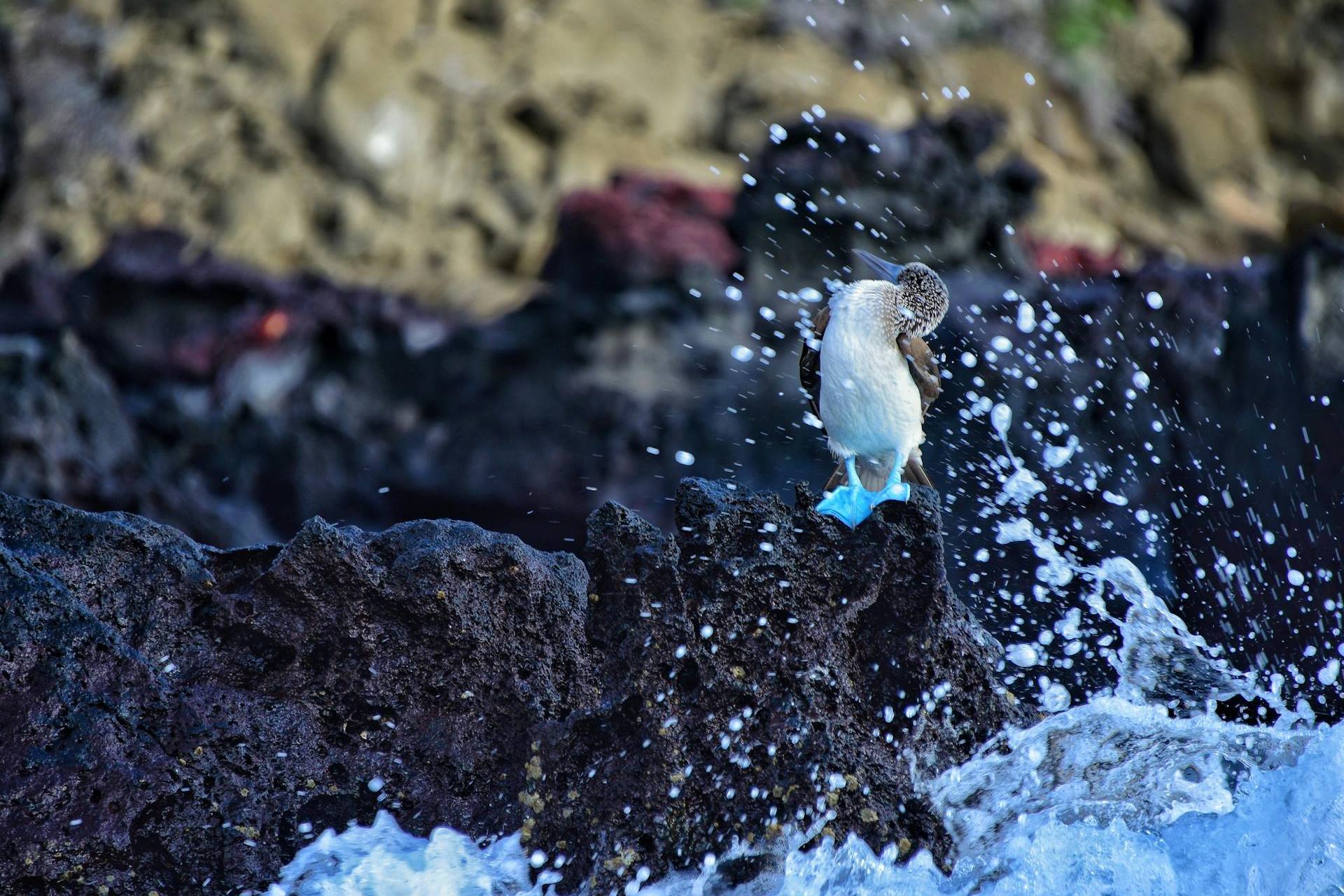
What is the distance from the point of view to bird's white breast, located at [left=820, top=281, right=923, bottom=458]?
2809 mm

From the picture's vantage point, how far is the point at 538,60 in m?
11.0

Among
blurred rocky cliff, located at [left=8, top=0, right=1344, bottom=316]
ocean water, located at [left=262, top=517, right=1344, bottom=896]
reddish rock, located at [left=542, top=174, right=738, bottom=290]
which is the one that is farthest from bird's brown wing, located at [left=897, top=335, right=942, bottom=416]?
blurred rocky cliff, located at [left=8, top=0, right=1344, bottom=316]

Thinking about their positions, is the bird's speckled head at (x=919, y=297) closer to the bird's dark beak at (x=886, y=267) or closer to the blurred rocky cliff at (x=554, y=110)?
the bird's dark beak at (x=886, y=267)

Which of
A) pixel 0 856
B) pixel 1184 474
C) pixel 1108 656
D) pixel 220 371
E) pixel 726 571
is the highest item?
pixel 726 571

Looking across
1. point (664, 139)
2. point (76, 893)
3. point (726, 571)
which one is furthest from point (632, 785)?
point (664, 139)

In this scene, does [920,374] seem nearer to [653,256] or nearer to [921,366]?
[921,366]

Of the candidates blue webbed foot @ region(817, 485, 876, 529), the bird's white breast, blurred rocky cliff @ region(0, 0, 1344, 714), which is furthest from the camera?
blurred rocky cliff @ region(0, 0, 1344, 714)

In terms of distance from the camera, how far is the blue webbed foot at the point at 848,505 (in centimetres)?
259

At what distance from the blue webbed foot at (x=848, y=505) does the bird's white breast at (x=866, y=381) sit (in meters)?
0.21

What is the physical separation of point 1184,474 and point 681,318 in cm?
270

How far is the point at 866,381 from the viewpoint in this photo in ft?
9.23

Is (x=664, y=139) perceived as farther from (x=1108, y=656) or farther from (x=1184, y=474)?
(x=1108, y=656)

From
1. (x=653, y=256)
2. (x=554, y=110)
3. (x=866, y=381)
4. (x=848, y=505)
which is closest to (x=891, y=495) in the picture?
(x=848, y=505)

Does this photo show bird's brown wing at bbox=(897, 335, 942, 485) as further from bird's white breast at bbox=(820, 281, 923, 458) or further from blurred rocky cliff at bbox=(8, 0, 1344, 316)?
blurred rocky cliff at bbox=(8, 0, 1344, 316)
